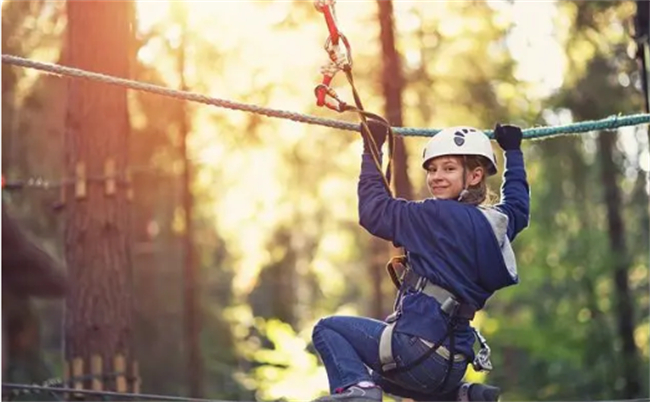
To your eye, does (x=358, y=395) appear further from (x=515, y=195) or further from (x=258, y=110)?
(x=258, y=110)

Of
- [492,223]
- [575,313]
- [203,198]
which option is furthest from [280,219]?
[492,223]

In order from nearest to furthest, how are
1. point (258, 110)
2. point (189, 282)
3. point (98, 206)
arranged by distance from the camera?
point (258, 110), point (98, 206), point (189, 282)

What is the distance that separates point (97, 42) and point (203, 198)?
10215mm

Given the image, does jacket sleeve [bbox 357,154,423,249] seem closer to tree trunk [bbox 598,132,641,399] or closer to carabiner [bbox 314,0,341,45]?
carabiner [bbox 314,0,341,45]

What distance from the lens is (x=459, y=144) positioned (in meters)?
3.74

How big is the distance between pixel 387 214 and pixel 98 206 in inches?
146

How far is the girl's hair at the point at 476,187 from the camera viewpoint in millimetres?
3775

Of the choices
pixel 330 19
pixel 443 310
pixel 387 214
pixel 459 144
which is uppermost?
pixel 330 19

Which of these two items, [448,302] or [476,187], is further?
[476,187]

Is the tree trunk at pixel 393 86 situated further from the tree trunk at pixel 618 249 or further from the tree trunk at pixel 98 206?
the tree trunk at pixel 618 249

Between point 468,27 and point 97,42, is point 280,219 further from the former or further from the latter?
point 97,42

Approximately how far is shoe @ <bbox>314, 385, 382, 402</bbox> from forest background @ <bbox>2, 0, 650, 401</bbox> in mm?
3220

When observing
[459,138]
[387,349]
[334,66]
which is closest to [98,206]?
[334,66]

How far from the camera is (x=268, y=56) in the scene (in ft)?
38.8
